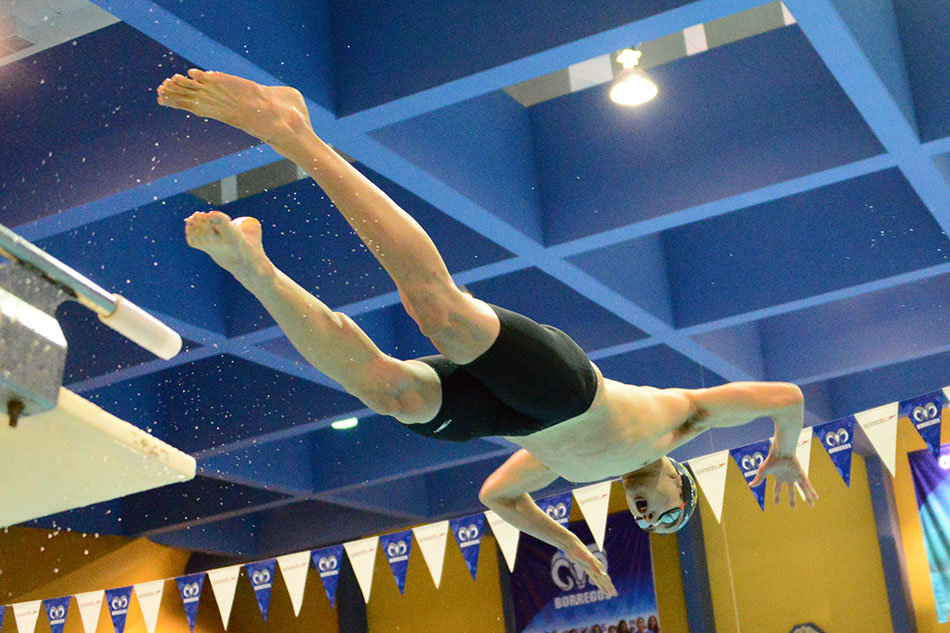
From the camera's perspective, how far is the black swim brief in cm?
298

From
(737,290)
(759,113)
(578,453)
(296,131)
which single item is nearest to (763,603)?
(737,290)

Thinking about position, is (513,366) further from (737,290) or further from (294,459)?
(294,459)

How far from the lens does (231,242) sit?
2566mm

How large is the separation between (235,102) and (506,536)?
6.16m

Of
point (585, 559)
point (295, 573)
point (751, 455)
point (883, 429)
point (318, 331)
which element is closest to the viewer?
point (318, 331)

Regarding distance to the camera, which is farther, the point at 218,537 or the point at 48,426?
the point at 218,537

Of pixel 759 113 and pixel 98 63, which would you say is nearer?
pixel 98 63

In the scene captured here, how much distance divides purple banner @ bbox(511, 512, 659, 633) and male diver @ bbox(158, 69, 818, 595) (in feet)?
19.9

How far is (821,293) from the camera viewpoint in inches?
253

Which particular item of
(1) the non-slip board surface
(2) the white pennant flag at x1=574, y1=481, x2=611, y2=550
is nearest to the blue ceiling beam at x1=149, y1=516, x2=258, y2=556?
(2) the white pennant flag at x1=574, y1=481, x2=611, y2=550

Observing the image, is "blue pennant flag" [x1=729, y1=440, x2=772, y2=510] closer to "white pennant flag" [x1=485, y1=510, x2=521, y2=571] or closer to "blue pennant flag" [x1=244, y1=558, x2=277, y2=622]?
"white pennant flag" [x1=485, y1=510, x2=521, y2=571]

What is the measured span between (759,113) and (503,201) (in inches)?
52.1

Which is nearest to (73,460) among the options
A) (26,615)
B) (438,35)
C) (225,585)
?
(438,35)

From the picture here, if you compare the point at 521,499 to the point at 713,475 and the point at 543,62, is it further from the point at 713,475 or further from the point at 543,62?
the point at 713,475
